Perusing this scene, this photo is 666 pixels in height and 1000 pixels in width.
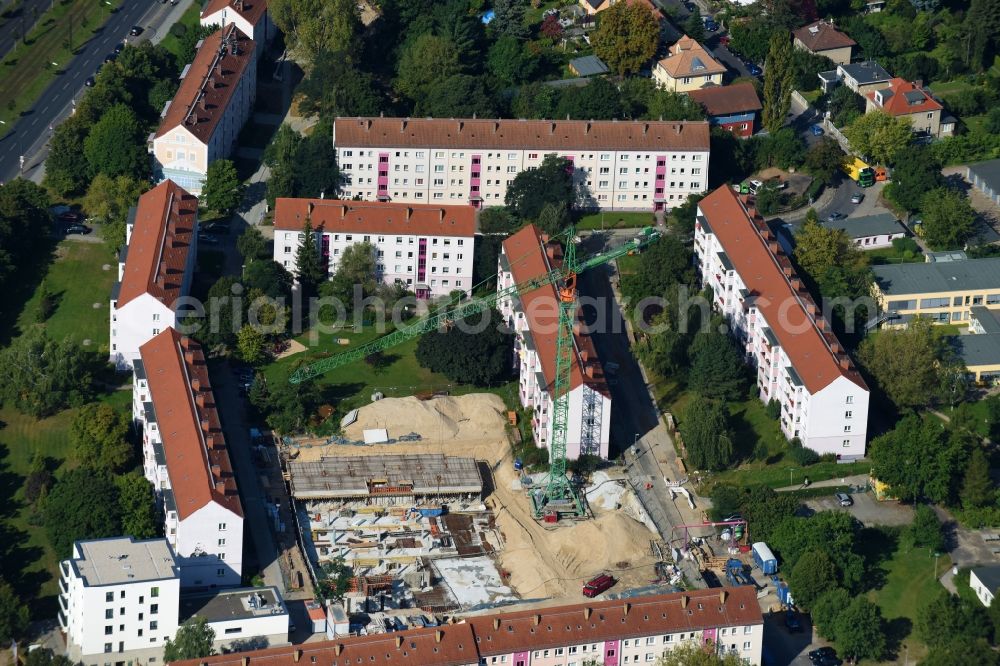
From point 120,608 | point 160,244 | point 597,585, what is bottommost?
point 597,585

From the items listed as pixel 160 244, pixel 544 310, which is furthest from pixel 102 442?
pixel 544 310

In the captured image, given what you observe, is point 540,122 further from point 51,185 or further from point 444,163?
point 51,185

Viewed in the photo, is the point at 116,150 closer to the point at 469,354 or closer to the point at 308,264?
the point at 308,264

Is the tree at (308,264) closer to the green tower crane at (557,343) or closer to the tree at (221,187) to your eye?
the green tower crane at (557,343)

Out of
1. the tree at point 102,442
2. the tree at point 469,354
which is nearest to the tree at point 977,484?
the tree at point 469,354

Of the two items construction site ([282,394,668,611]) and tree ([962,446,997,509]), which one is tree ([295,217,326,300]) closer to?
construction site ([282,394,668,611])

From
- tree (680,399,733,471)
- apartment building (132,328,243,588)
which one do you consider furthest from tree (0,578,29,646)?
tree (680,399,733,471)
